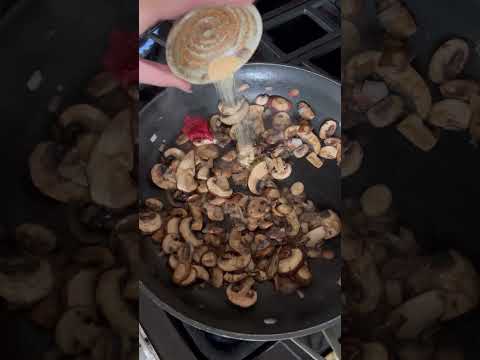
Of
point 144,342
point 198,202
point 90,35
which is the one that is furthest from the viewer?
point 198,202

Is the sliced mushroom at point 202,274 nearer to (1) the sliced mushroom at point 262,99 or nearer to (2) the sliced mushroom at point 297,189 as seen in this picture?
(2) the sliced mushroom at point 297,189

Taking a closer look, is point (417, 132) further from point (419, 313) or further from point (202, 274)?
point (202, 274)

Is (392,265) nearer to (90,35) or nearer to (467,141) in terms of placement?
(467,141)

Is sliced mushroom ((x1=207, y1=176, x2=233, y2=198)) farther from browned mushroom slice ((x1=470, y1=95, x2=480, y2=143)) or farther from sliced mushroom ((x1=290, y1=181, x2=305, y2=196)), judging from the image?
browned mushroom slice ((x1=470, y1=95, x2=480, y2=143))

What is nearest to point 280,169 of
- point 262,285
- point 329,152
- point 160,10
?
point 329,152

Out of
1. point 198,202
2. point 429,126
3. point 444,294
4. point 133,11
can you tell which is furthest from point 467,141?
point 198,202

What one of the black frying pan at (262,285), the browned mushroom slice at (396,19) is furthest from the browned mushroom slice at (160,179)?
the browned mushroom slice at (396,19)

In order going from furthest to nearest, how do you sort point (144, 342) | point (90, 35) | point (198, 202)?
point (198, 202)
point (144, 342)
point (90, 35)
